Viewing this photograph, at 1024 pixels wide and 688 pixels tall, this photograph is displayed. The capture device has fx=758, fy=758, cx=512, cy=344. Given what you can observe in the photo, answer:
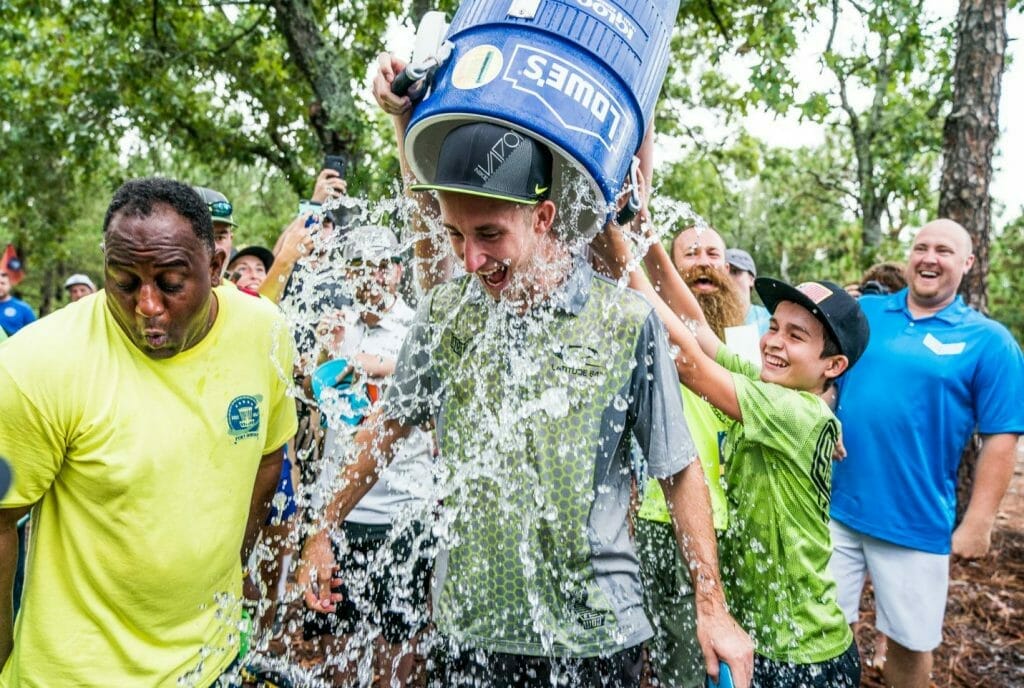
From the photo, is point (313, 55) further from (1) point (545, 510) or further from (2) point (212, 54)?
(1) point (545, 510)

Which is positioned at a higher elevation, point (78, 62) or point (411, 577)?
point (78, 62)

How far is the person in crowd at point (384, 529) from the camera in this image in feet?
11.0

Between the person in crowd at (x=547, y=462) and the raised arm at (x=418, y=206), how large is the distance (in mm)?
11

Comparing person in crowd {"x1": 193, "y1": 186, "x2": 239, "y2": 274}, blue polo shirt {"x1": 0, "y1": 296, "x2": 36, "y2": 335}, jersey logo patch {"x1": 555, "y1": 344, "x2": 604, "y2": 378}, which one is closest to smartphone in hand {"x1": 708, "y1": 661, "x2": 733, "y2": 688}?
jersey logo patch {"x1": 555, "y1": 344, "x2": 604, "y2": 378}

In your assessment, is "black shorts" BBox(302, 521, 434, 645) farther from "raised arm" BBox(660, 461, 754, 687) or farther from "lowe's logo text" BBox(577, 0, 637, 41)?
"lowe's logo text" BBox(577, 0, 637, 41)

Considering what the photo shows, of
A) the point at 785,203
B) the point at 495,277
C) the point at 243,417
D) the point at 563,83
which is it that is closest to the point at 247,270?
the point at 243,417

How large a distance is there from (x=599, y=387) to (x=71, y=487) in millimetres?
1351

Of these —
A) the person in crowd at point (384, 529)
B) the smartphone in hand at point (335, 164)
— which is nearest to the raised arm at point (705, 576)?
the person in crowd at point (384, 529)

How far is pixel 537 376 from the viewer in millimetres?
2008

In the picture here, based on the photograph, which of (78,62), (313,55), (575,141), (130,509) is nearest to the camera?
(575,141)

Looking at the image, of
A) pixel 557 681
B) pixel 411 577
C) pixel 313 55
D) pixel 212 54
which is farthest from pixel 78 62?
pixel 557 681

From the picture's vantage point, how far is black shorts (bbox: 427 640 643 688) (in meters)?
1.95

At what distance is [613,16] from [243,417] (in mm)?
1484

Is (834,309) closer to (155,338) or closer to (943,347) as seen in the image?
(943,347)
